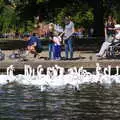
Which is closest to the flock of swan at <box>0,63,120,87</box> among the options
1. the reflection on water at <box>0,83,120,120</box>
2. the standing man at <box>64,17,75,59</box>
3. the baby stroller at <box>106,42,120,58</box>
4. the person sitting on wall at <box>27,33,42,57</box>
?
the reflection on water at <box>0,83,120,120</box>

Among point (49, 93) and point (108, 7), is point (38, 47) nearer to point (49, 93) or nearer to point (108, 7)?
point (49, 93)

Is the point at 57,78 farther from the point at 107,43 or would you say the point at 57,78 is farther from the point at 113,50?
the point at 113,50

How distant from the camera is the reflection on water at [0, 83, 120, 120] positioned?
456 inches

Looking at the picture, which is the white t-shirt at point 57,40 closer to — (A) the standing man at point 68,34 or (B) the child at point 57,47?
(B) the child at point 57,47

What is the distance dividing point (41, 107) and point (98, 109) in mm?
1236

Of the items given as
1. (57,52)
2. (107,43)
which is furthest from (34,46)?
(107,43)

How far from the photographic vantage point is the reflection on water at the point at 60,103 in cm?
1159

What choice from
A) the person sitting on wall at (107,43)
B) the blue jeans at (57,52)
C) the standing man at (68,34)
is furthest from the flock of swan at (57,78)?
the standing man at (68,34)

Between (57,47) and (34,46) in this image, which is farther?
(34,46)

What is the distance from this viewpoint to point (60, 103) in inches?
524

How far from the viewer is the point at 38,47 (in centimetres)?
2378

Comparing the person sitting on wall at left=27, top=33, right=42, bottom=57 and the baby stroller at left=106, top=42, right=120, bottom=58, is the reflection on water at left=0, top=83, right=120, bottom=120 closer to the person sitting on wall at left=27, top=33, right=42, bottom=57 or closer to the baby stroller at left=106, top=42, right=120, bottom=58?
the baby stroller at left=106, top=42, right=120, bottom=58

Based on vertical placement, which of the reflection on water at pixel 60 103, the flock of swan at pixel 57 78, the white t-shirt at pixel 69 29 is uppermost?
the white t-shirt at pixel 69 29

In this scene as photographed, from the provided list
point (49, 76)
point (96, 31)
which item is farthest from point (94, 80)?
point (96, 31)
